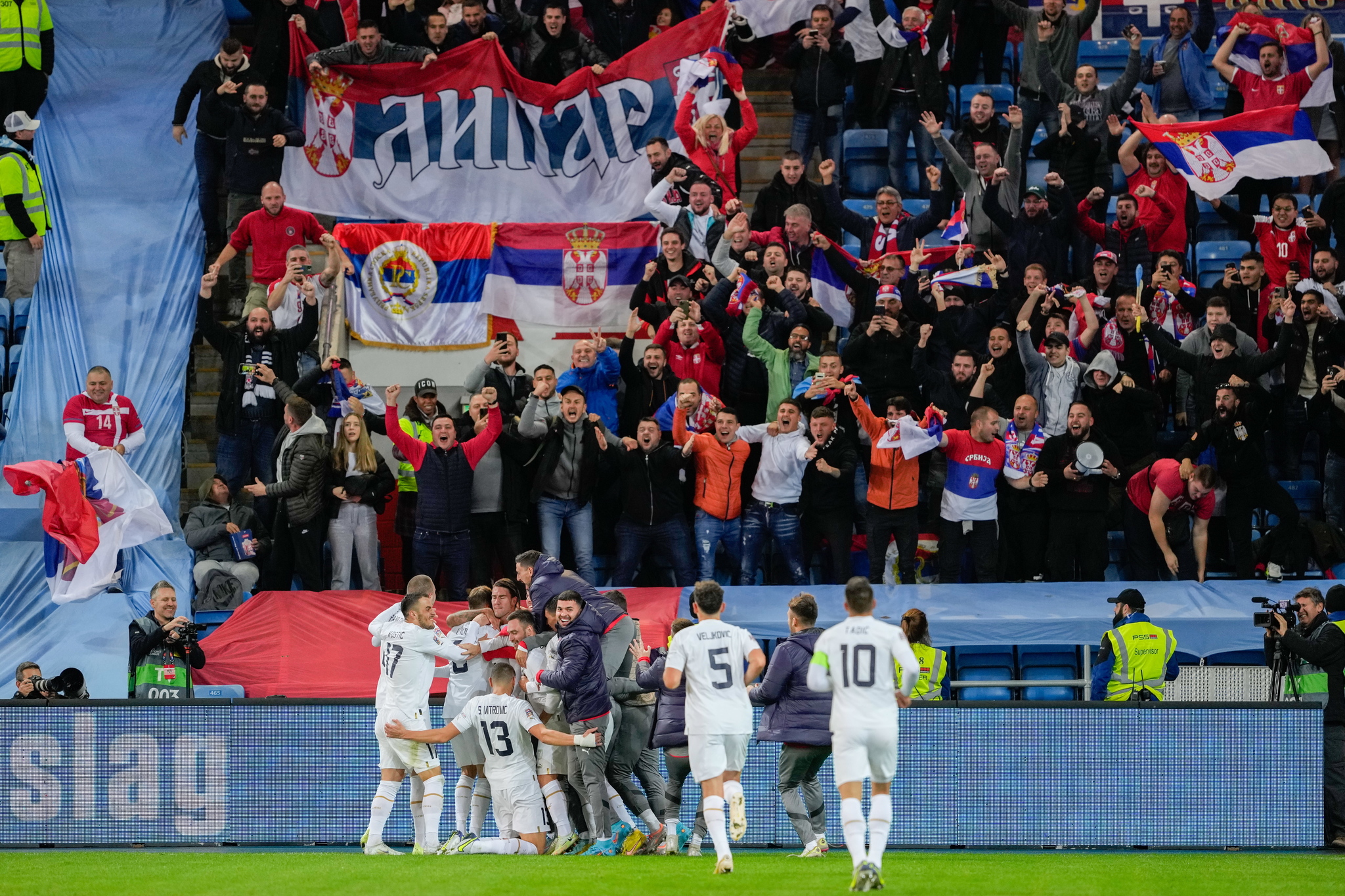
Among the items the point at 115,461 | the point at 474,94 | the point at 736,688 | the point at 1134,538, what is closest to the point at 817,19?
the point at 474,94

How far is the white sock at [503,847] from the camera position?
504 inches

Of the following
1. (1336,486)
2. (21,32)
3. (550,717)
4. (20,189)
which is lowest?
(550,717)

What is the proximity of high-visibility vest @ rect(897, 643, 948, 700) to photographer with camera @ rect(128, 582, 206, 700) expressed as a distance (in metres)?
5.99

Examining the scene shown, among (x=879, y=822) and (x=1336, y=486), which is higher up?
(x=1336, y=486)

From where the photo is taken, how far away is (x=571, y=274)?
19.0 metres

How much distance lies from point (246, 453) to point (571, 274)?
4084mm

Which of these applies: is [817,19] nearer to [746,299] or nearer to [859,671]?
[746,299]

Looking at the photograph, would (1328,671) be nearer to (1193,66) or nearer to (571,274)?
(571,274)

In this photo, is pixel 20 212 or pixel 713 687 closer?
pixel 713 687

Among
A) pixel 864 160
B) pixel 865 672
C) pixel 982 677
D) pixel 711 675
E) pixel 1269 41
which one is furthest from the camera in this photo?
pixel 864 160

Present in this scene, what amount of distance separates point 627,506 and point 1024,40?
809 cm

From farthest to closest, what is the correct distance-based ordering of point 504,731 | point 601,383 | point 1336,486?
point 601,383 < point 1336,486 < point 504,731

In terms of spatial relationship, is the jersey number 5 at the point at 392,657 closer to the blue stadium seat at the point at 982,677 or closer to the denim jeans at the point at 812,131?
the blue stadium seat at the point at 982,677

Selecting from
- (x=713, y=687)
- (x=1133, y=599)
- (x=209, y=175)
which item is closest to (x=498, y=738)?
(x=713, y=687)
